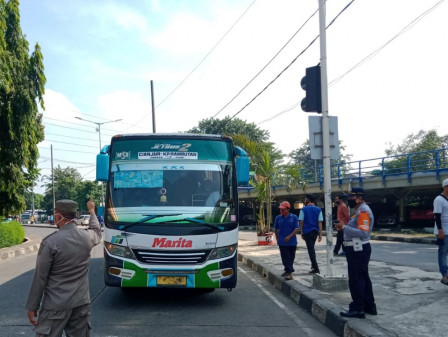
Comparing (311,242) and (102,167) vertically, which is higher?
(102,167)

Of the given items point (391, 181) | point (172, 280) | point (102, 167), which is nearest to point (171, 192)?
point (102, 167)

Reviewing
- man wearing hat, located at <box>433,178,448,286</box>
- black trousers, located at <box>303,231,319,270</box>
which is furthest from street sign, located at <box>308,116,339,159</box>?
black trousers, located at <box>303,231,319,270</box>

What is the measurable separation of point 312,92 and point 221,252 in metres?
3.26

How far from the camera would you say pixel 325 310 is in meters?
5.89

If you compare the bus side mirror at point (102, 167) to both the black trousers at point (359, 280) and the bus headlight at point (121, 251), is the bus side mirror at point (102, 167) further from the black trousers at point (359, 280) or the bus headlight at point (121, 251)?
the black trousers at point (359, 280)

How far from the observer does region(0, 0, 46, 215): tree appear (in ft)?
54.3

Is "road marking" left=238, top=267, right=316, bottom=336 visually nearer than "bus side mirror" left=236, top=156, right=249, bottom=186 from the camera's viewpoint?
Yes

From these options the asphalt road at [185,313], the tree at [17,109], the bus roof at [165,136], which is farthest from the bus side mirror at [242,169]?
the tree at [17,109]

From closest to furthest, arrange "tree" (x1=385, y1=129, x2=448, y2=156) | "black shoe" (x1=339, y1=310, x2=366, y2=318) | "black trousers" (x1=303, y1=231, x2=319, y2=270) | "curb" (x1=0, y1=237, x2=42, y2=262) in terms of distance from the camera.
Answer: "black shoe" (x1=339, y1=310, x2=366, y2=318) → "black trousers" (x1=303, y1=231, x2=319, y2=270) → "curb" (x1=0, y1=237, x2=42, y2=262) → "tree" (x1=385, y1=129, x2=448, y2=156)

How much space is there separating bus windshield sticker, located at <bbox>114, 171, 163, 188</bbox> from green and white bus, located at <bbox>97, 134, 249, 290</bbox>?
2 centimetres

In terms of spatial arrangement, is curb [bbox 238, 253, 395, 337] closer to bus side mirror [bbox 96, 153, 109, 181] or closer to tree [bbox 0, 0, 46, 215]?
bus side mirror [bbox 96, 153, 109, 181]

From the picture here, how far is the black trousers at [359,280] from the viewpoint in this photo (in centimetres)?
540

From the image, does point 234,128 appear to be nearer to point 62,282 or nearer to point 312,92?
point 312,92

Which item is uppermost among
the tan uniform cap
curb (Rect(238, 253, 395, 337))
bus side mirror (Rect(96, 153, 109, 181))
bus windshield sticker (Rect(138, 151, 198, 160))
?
bus windshield sticker (Rect(138, 151, 198, 160))
